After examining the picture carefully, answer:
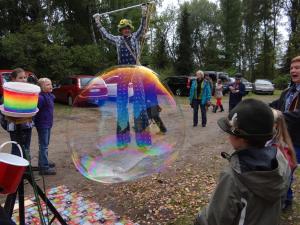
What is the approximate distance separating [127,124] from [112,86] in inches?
17.6

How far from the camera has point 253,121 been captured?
1899mm

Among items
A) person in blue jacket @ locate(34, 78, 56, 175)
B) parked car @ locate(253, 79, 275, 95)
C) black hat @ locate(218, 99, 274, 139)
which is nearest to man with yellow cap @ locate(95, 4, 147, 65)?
person in blue jacket @ locate(34, 78, 56, 175)

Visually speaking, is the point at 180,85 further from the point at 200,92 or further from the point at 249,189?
the point at 249,189

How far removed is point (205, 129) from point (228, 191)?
8.76 m

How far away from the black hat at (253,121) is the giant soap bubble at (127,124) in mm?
2029

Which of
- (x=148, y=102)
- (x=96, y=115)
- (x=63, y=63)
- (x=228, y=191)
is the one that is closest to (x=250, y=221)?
(x=228, y=191)

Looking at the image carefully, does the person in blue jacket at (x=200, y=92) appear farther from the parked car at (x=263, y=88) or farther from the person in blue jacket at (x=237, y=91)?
the parked car at (x=263, y=88)

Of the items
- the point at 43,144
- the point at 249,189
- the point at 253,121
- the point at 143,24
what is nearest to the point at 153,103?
the point at 143,24

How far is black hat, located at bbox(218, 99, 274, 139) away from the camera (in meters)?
1.90

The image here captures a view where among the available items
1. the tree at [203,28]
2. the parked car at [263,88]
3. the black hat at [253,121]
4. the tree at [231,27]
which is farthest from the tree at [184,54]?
the black hat at [253,121]

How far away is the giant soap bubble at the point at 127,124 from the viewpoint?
154 inches

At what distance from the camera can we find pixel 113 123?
13.5ft

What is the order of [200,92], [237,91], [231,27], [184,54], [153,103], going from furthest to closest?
[231,27] → [184,54] → [237,91] → [200,92] → [153,103]

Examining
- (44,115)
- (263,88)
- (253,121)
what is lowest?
(263,88)
